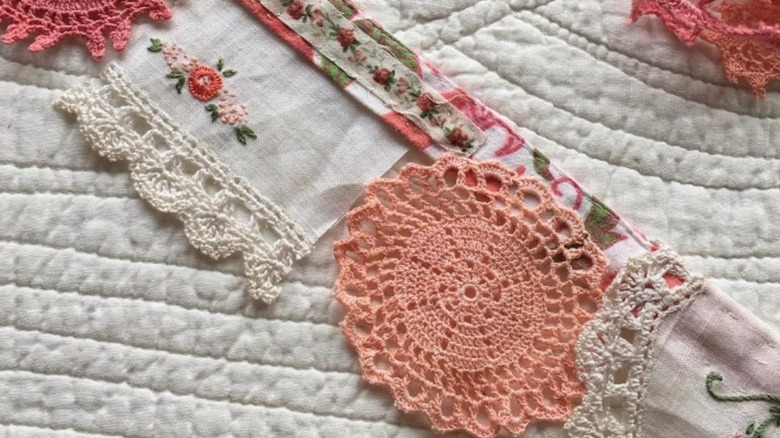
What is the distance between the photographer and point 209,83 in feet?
2.34

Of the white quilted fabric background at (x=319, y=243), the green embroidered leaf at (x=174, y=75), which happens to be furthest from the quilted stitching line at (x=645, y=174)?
the green embroidered leaf at (x=174, y=75)

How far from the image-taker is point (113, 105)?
0.71m

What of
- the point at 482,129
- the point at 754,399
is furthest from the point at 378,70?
the point at 754,399

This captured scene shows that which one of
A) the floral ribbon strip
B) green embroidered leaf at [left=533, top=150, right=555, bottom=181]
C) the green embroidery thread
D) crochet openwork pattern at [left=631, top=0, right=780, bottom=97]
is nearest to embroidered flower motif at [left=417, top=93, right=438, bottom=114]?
the floral ribbon strip

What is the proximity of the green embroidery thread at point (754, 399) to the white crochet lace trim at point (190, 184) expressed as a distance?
0.36 m

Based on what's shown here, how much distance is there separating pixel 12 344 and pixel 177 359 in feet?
0.47

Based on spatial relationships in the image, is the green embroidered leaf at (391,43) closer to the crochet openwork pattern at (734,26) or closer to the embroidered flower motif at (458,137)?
the embroidered flower motif at (458,137)

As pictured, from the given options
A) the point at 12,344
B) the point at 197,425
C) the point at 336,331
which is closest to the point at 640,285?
the point at 336,331

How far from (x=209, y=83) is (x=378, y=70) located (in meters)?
0.15

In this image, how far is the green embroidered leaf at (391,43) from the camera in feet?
2.35

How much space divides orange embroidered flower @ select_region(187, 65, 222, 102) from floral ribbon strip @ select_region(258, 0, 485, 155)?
0.08m

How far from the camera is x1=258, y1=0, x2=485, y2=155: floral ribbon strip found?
70 cm

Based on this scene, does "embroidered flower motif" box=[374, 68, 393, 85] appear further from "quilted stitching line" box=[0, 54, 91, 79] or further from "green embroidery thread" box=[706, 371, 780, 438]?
"green embroidery thread" box=[706, 371, 780, 438]

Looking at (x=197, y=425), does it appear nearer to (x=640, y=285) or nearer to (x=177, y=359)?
(x=177, y=359)
